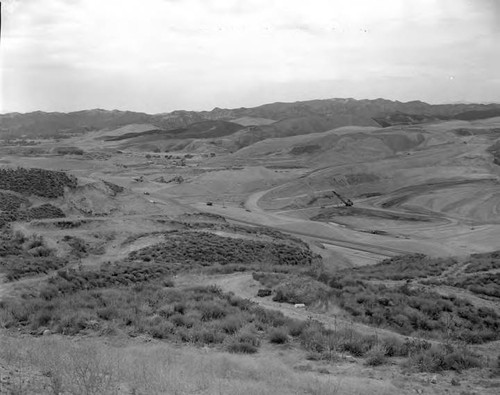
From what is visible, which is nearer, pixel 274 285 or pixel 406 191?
pixel 274 285

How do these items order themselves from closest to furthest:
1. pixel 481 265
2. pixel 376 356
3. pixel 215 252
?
pixel 376 356, pixel 481 265, pixel 215 252

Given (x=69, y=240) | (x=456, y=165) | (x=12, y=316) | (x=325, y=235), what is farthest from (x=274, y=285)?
(x=456, y=165)

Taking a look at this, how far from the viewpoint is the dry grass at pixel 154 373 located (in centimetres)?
832

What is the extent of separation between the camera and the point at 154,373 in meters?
9.23

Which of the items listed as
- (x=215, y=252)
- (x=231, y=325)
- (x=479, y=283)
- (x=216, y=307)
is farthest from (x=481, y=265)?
(x=231, y=325)

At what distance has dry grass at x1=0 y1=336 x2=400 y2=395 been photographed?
27.3 feet

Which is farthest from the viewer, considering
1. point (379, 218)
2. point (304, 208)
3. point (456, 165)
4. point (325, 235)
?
point (456, 165)

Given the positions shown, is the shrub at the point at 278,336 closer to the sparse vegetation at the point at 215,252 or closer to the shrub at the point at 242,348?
the shrub at the point at 242,348

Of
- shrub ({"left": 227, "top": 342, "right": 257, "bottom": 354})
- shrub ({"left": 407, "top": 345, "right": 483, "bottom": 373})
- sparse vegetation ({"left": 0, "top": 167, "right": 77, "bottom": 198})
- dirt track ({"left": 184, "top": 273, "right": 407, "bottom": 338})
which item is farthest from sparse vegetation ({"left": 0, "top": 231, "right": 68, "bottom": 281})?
sparse vegetation ({"left": 0, "top": 167, "right": 77, "bottom": 198})

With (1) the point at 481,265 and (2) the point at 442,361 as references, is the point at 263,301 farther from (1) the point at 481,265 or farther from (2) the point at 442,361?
(1) the point at 481,265

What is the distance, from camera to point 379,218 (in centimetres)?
7562

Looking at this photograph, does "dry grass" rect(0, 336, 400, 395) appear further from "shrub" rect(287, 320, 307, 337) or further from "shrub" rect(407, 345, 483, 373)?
"shrub" rect(287, 320, 307, 337)

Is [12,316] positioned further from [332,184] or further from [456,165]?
[456,165]

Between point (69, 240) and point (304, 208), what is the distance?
2194 inches
